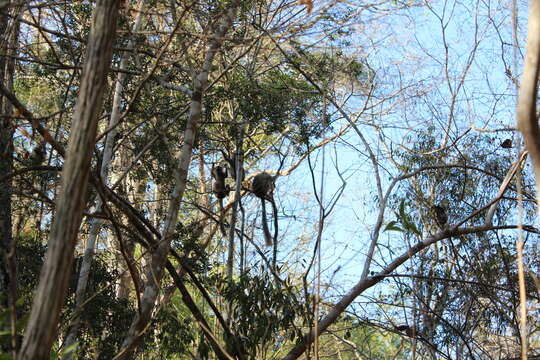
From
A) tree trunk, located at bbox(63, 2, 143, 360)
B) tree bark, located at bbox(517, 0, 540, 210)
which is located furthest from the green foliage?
tree bark, located at bbox(517, 0, 540, 210)

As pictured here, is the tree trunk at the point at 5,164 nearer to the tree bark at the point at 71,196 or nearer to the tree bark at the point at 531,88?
the tree bark at the point at 71,196

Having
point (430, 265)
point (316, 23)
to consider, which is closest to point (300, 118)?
point (316, 23)

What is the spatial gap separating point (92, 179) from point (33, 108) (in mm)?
7257

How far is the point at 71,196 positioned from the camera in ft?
5.41

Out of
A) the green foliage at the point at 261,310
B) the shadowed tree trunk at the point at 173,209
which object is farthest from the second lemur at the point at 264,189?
the green foliage at the point at 261,310

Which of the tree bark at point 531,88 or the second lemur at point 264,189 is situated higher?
the second lemur at point 264,189

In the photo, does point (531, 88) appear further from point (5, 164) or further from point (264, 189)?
point (5, 164)

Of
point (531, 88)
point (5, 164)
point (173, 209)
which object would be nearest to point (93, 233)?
point (5, 164)

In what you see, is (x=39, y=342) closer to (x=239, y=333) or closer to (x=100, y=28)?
(x=100, y=28)

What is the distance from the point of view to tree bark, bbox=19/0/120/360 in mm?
1551

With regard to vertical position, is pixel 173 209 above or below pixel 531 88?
above

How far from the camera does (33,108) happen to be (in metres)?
9.20

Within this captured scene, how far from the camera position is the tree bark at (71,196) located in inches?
61.1

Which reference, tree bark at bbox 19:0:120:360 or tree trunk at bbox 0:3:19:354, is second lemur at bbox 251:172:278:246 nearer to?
tree trunk at bbox 0:3:19:354
